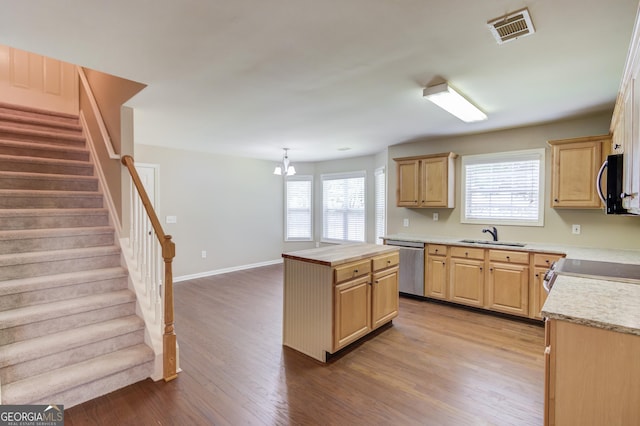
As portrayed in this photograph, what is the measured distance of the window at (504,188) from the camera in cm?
393

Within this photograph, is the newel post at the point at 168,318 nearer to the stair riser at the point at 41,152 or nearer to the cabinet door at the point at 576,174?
the stair riser at the point at 41,152

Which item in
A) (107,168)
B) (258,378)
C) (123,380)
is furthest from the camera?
(107,168)

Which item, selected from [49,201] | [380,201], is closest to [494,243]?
[380,201]

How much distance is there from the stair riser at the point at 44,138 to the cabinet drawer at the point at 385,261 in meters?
3.68

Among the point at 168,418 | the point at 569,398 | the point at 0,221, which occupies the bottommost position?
the point at 168,418

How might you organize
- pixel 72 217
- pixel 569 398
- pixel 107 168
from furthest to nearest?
pixel 107 168 < pixel 72 217 < pixel 569 398

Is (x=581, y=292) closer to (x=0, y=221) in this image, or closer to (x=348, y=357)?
(x=348, y=357)

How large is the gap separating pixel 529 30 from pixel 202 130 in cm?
371

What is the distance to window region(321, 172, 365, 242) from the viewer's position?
6.49 metres

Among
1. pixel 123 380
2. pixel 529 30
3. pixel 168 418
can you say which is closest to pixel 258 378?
pixel 168 418

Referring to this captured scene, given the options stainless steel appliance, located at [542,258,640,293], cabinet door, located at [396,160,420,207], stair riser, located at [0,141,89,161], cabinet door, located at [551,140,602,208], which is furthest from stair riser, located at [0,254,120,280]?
cabinet door, located at [551,140,602,208]

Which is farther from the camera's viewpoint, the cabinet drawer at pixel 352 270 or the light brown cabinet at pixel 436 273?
the light brown cabinet at pixel 436 273

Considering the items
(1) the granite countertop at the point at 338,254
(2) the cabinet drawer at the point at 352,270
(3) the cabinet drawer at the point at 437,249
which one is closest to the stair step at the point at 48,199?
(1) the granite countertop at the point at 338,254

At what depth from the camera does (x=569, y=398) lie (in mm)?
1332
